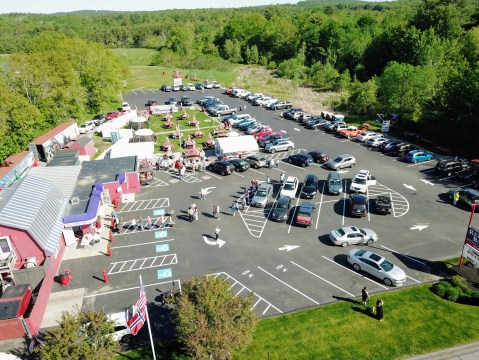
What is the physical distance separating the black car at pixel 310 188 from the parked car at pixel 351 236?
6.79 meters

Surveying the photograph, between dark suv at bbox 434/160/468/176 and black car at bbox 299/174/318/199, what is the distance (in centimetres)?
1372

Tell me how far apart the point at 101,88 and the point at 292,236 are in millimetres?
50287

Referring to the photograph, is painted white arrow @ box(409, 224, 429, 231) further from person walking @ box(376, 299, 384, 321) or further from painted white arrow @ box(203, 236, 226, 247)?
painted white arrow @ box(203, 236, 226, 247)

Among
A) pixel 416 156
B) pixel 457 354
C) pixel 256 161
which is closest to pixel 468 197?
pixel 416 156

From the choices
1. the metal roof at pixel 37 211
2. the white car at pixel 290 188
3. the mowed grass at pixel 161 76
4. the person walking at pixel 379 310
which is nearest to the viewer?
the person walking at pixel 379 310

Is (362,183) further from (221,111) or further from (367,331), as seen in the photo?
(221,111)

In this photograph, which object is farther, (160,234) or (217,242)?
(160,234)

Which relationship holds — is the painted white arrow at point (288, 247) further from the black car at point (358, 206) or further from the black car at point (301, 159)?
the black car at point (301, 159)

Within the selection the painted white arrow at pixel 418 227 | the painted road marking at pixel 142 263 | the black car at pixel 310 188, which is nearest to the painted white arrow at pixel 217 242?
the painted road marking at pixel 142 263

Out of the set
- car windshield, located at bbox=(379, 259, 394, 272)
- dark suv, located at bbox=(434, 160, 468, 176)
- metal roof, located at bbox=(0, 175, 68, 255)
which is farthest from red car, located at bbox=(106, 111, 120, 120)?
car windshield, located at bbox=(379, 259, 394, 272)

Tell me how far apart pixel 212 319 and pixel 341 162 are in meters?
28.5

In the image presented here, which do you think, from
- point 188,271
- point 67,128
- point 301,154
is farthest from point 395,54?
point 188,271

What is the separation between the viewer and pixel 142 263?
83.5 ft

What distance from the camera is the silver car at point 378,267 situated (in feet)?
74.3
